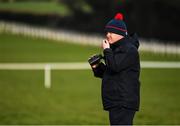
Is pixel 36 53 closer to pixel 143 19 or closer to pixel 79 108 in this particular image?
pixel 143 19

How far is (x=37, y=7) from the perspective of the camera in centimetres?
1972

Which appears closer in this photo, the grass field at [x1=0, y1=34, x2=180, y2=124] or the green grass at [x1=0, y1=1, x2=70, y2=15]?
the grass field at [x1=0, y1=34, x2=180, y2=124]

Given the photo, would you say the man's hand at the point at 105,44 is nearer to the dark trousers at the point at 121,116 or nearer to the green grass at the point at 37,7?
the dark trousers at the point at 121,116

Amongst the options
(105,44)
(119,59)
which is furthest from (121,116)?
(105,44)

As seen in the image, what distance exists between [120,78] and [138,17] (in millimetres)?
34978

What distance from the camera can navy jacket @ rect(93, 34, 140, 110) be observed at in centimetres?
670

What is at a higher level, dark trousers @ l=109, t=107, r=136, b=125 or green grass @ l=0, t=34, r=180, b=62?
green grass @ l=0, t=34, r=180, b=62

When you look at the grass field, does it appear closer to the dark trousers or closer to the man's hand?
the dark trousers

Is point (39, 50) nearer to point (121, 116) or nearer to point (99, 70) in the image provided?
point (99, 70)

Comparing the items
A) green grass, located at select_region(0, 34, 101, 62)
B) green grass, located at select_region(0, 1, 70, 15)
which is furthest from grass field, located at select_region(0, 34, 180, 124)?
green grass, located at select_region(0, 1, 70, 15)

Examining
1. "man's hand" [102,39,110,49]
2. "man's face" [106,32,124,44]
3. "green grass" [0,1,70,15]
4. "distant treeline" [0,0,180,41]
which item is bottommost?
"man's hand" [102,39,110,49]

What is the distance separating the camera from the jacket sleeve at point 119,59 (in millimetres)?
6668

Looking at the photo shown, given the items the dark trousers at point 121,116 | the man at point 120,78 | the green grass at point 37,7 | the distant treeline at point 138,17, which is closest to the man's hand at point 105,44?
the man at point 120,78

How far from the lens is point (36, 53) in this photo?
117 feet
